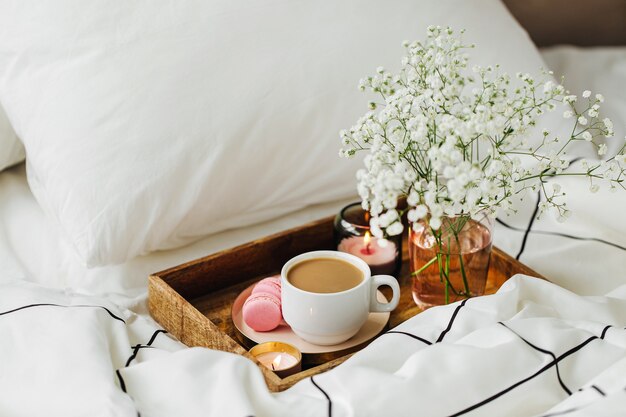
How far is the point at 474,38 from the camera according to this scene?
994mm

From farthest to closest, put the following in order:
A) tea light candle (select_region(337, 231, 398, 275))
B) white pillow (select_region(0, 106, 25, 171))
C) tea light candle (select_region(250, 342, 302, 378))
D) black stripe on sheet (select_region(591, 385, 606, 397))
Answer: white pillow (select_region(0, 106, 25, 171)), tea light candle (select_region(337, 231, 398, 275)), tea light candle (select_region(250, 342, 302, 378)), black stripe on sheet (select_region(591, 385, 606, 397))

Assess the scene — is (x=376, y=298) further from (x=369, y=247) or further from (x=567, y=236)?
(x=567, y=236)

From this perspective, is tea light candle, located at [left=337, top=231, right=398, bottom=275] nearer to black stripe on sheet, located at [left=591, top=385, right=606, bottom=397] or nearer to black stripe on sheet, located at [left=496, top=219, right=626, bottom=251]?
black stripe on sheet, located at [left=496, top=219, right=626, bottom=251]

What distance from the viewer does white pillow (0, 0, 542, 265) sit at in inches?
32.7

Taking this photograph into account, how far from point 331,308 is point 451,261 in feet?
0.46

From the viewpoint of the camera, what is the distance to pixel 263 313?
0.74 metres

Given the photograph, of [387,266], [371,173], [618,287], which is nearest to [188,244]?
[387,266]

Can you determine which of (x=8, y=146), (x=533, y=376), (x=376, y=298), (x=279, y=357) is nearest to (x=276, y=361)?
(x=279, y=357)

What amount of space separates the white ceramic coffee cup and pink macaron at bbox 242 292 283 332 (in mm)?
21

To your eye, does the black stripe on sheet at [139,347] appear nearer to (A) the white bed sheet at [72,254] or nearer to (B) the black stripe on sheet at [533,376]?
(A) the white bed sheet at [72,254]

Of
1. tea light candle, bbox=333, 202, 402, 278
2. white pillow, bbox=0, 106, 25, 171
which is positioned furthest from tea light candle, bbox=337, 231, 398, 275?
white pillow, bbox=0, 106, 25, 171

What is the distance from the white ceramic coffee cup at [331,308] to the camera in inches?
27.1

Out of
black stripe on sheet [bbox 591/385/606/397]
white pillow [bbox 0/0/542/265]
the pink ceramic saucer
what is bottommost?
the pink ceramic saucer

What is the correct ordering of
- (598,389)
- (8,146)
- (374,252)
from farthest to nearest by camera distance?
(8,146) → (374,252) → (598,389)
